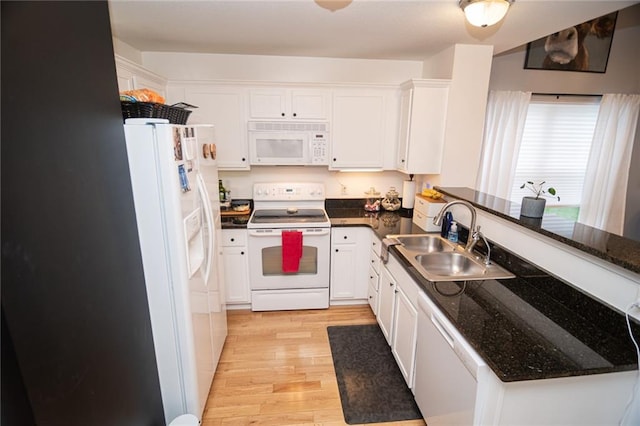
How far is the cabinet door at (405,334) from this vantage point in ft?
6.22

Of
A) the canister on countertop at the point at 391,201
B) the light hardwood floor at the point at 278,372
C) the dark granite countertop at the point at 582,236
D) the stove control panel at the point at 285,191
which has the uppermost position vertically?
the dark granite countertop at the point at 582,236

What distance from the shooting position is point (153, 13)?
1999mm

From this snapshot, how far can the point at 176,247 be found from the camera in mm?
1536

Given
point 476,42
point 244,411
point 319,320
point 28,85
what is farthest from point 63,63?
point 476,42

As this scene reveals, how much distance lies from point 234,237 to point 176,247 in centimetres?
129

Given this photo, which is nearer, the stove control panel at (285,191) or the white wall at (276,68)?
the white wall at (276,68)

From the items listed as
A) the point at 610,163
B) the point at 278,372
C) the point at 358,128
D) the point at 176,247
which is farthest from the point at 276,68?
the point at 610,163

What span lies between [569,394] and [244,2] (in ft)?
8.13

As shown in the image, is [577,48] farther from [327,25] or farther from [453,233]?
[327,25]

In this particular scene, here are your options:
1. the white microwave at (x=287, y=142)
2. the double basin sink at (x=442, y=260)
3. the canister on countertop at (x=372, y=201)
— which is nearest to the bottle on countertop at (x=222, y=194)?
the white microwave at (x=287, y=142)

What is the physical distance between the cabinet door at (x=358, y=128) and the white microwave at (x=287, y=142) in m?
0.13

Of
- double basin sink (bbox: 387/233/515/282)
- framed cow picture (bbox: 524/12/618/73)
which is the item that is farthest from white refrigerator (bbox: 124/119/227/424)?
framed cow picture (bbox: 524/12/618/73)

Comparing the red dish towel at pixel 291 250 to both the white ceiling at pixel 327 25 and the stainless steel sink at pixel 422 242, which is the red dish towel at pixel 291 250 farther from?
the white ceiling at pixel 327 25

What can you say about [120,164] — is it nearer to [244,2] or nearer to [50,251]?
[50,251]
